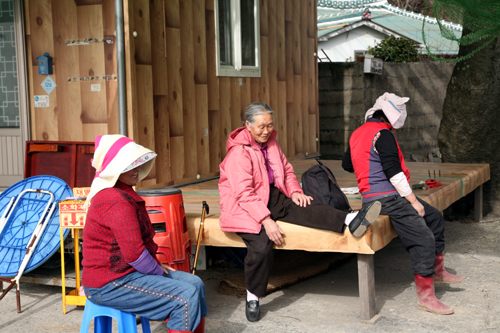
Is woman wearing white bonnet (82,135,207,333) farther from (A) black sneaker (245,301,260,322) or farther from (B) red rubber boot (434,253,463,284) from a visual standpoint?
(B) red rubber boot (434,253,463,284)

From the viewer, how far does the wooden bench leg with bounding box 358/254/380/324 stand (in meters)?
3.96

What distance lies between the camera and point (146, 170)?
317cm

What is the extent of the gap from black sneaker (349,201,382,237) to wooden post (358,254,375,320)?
9.3 inches

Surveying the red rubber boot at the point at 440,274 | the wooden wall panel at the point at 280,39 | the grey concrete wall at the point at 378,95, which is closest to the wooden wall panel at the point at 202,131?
the wooden wall panel at the point at 280,39

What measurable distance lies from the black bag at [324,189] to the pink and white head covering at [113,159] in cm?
163

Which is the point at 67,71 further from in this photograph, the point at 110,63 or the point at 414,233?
the point at 414,233

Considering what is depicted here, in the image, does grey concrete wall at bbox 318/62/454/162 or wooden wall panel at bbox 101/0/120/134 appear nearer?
wooden wall panel at bbox 101/0/120/134

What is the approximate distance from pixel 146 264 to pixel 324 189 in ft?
5.89

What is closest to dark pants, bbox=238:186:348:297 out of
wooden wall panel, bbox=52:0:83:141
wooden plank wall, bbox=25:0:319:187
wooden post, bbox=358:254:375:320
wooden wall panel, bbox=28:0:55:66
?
wooden post, bbox=358:254:375:320

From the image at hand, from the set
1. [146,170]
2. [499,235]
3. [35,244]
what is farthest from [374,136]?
[499,235]

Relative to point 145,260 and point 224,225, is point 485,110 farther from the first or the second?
point 145,260

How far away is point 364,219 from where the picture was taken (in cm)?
379

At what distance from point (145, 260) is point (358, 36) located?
21.0 metres

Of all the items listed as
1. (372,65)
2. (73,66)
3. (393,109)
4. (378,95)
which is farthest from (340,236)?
(378,95)
